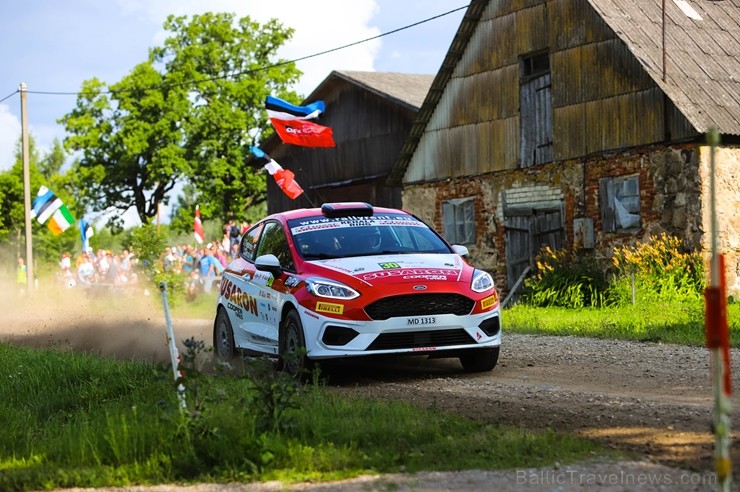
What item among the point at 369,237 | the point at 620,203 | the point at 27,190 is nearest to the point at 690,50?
the point at 620,203

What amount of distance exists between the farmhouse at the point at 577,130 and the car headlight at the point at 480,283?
32.5 feet

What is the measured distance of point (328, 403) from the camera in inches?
346

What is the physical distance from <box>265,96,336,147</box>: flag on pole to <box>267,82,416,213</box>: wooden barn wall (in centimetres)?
206

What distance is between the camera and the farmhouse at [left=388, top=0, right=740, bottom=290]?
21.9 m

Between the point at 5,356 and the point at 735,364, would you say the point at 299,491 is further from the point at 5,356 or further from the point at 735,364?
the point at 5,356

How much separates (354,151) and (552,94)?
1298 cm

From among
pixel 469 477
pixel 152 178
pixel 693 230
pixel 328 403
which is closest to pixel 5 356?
pixel 328 403

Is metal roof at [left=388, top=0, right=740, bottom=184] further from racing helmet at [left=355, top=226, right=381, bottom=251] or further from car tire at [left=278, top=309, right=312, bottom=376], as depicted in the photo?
car tire at [left=278, top=309, right=312, bottom=376]

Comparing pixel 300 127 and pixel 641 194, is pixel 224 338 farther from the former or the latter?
pixel 300 127

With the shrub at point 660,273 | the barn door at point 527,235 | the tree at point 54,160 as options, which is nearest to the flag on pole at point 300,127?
the barn door at point 527,235

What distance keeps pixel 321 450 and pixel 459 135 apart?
72.3 ft

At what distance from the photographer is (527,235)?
26.3m

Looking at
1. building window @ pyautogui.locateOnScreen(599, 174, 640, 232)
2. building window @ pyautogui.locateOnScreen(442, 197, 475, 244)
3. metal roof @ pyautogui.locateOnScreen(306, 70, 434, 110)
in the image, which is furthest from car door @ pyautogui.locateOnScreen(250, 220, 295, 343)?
metal roof @ pyautogui.locateOnScreen(306, 70, 434, 110)

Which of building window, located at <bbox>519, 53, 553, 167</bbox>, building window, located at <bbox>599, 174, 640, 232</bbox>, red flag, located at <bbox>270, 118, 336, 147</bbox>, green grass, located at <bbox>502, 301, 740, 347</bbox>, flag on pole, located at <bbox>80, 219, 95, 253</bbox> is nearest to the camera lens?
green grass, located at <bbox>502, 301, 740, 347</bbox>
